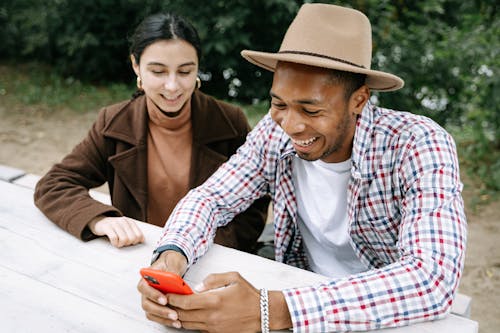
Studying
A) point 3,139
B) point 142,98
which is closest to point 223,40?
point 3,139

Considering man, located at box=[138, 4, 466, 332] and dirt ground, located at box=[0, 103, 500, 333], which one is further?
dirt ground, located at box=[0, 103, 500, 333]

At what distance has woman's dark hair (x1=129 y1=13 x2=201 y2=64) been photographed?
247 centimetres

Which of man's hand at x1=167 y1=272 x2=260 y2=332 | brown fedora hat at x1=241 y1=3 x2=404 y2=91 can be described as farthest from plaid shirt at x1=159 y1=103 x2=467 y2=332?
brown fedora hat at x1=241 y1=3 x2=404 y2=91

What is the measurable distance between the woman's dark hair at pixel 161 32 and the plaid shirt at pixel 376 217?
67 centimetres

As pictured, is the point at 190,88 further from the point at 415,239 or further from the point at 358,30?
the point at 415,239

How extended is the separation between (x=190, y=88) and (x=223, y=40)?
3.73 m

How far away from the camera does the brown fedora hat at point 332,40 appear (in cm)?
173

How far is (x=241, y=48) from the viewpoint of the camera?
6.40 m

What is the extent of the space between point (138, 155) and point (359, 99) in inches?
47.3

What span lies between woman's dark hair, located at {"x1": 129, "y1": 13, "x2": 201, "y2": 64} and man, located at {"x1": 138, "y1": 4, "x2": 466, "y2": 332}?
0.62m

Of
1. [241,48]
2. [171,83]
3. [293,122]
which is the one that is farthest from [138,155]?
[241,48]

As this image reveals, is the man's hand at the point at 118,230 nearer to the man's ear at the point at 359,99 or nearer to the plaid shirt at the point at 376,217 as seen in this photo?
the plaid shirt at the point at 376,217

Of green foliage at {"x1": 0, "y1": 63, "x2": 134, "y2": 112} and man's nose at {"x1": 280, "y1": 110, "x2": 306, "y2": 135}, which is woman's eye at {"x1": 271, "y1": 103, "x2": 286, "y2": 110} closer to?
man's nose at {"x1": 280, "y1": 110, "x2": 306, "y2": 135}

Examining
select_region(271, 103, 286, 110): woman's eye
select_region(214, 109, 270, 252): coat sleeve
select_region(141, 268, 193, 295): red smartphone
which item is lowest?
select_region(214, 109, 270, 252): coat sleeve
